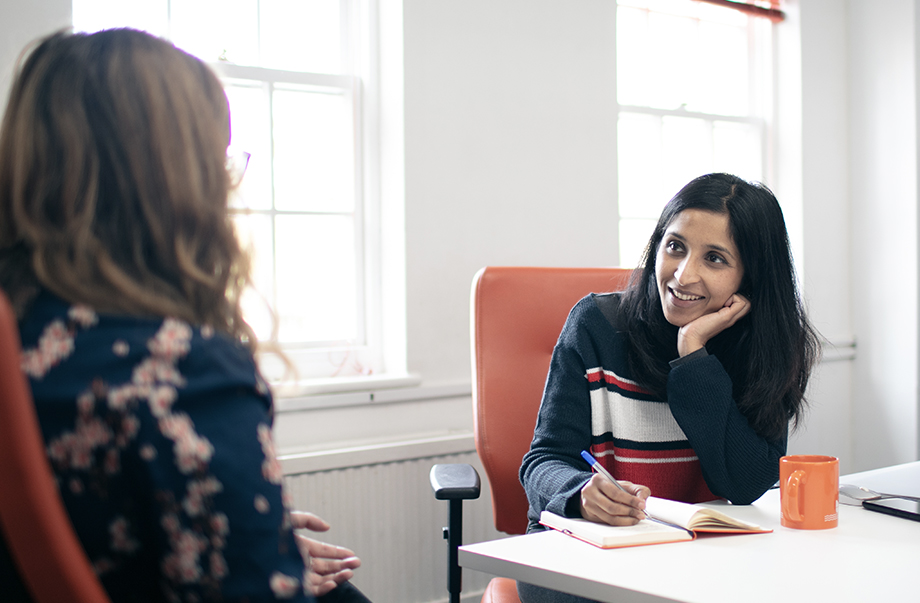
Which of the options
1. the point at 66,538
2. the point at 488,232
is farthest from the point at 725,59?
the point at 66,538

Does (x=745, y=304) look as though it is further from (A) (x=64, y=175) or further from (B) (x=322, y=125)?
(B) (x=322, y=125)

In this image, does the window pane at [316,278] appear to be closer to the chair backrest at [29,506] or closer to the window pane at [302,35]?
the window pane at [302,35]

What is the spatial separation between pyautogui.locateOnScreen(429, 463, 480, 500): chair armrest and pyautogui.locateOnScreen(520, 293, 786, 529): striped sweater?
0.35ft

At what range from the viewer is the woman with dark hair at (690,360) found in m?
1.34

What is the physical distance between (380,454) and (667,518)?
116 cm

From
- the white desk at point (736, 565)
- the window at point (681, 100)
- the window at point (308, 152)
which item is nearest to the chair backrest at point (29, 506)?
the white desk at point (736, 565)

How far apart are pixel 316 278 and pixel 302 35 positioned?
78cm

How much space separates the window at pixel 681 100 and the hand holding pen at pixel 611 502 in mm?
2011

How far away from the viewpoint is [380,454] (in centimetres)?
210

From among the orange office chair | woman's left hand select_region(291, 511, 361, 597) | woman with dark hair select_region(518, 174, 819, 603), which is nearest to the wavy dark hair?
woman with dark hair select_region(518, 174, 819, 603)

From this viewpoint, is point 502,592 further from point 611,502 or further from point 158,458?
point 158,458

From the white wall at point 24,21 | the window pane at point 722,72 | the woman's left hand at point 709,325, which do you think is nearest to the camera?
the woman's left hand at point 709,325

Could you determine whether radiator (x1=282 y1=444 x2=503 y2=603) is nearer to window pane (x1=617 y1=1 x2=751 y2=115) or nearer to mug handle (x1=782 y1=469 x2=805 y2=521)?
mug handle (x1=782 y1=469 x2=805 y2=521)

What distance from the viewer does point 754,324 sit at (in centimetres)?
147
